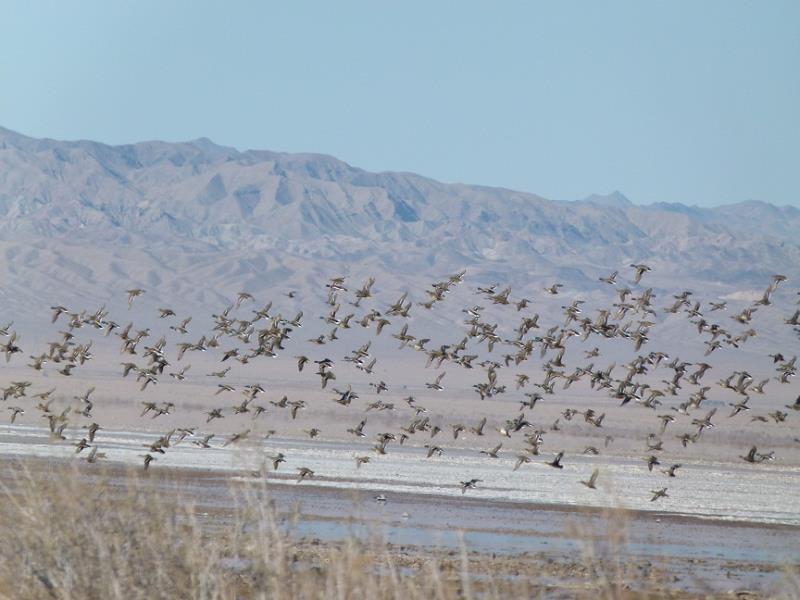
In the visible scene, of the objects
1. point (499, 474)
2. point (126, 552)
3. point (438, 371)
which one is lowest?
point (126, 552)

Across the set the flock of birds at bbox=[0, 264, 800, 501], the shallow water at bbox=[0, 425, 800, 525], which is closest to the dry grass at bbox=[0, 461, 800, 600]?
the flock of birds at bbox=[0, 264, 800, 501]

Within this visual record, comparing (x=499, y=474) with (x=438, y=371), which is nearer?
(x=499, y=474)

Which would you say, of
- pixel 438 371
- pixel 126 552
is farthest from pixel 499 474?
pixel 438 371

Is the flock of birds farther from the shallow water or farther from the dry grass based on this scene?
the dry grass

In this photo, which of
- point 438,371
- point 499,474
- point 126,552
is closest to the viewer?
point 126,552

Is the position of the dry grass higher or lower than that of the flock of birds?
lower

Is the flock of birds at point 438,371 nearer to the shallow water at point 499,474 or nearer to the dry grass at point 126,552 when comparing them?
the shallow water at point 499,474

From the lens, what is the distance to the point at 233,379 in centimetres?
10575

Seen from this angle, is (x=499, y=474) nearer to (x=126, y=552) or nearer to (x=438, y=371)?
(x=126, y=552)

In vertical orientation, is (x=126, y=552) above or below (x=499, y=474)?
below

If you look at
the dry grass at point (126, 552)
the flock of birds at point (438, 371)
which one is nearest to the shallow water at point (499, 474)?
the flock of birds at point (438, 371)

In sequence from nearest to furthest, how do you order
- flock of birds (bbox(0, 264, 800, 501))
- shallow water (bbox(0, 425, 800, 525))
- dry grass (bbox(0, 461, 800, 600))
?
dry grass (bbox(0, 461, 800, 600)) → flock of birds (bbox(0, 264, 800, 501)) → shallow water (bbox(0, 425, 800, 525))

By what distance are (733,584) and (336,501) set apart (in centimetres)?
1391

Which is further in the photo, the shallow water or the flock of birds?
the shallow water
